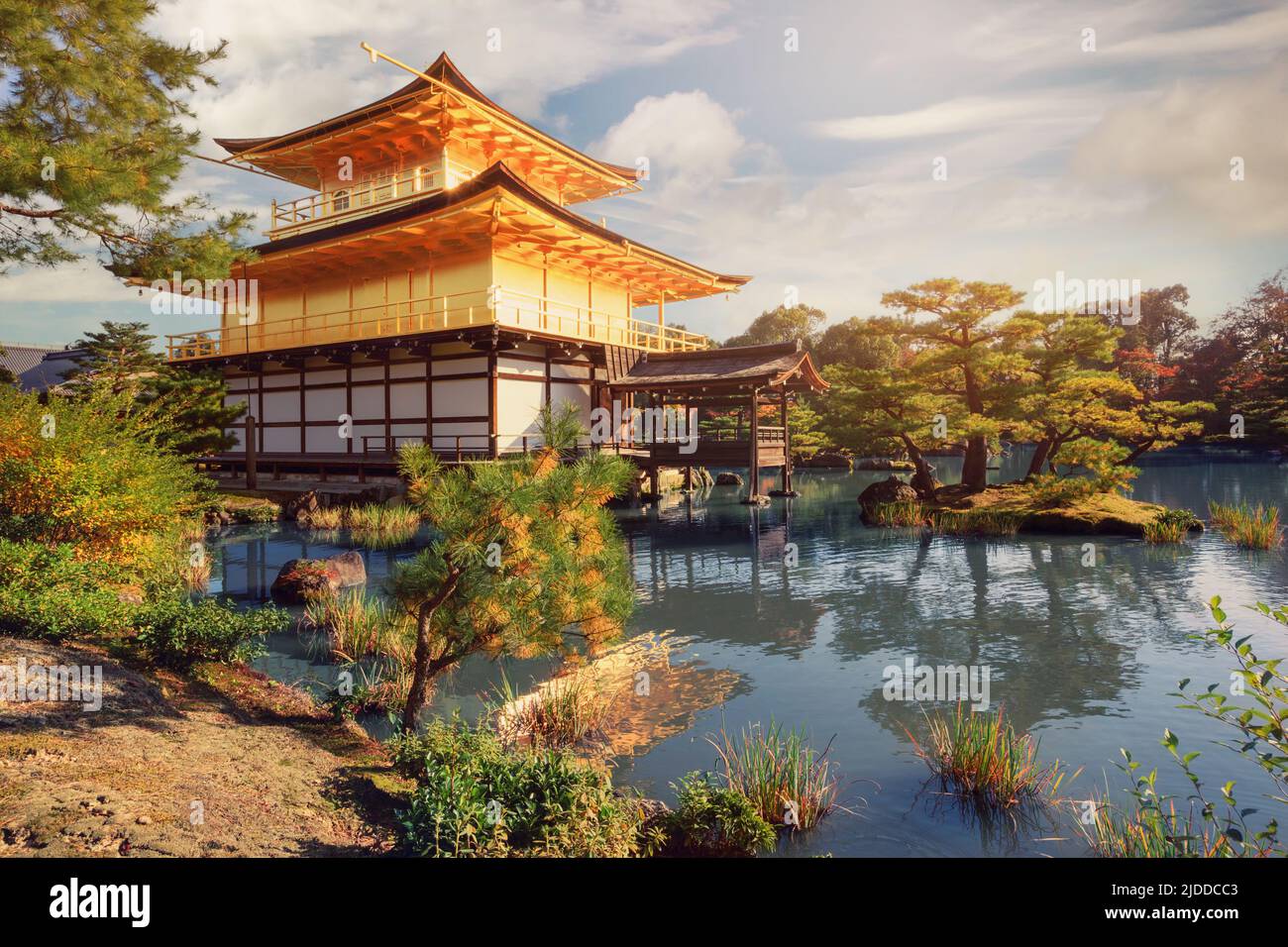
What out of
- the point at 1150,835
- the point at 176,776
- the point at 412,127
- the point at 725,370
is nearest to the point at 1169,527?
the point at 725,370

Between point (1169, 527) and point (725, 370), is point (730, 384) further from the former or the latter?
point (1169, 527)

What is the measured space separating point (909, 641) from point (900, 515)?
1191 centimetres

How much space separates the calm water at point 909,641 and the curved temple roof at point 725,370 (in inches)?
199

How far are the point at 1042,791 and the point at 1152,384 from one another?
46029 millimetres

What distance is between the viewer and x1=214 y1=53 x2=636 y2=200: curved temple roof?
23.5m

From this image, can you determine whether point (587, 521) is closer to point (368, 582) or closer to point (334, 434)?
point (368, 582)

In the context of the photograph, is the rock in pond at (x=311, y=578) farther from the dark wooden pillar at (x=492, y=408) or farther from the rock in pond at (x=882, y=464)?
the rock in pond at (x=882, y=464)

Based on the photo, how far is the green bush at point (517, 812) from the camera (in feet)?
13.6

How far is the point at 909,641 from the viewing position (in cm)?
1006

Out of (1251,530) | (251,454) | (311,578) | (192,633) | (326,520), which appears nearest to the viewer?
(192,633)

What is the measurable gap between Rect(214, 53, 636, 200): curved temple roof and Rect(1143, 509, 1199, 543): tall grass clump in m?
21.4
